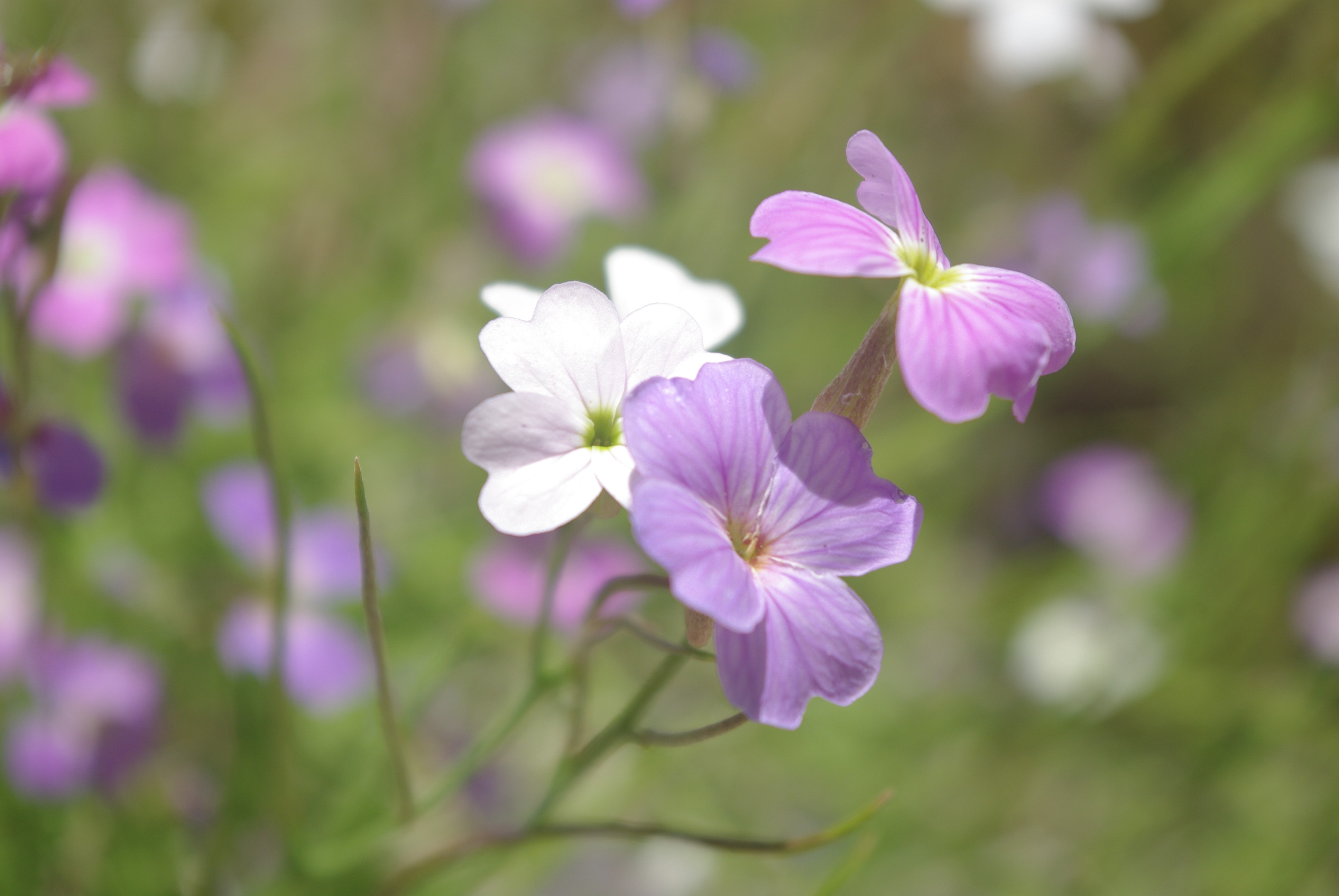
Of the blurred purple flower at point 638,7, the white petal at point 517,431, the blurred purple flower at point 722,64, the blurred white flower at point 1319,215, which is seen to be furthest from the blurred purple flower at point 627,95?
the blurred white flower at point 1319,215

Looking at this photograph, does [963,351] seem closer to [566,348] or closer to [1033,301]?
[1033,301]

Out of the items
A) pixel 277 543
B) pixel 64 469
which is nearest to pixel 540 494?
pixel 277 543

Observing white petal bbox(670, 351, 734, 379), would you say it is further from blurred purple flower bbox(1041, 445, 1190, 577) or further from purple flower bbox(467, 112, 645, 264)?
blurred purple flower bbox(1041, 445, 1190, 577)

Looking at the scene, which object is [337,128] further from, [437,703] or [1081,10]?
[1081,10]

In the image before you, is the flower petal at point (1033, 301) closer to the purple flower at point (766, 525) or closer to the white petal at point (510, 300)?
the purple flower at point (766, 525)

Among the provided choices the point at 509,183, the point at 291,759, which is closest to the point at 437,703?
the point at 291,759

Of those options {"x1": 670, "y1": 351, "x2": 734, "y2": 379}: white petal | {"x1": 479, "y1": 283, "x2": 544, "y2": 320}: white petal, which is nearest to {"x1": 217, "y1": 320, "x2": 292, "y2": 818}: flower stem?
{"x1": 479, "y1": 283, "x2": 544, "y2": 320}: white petal
